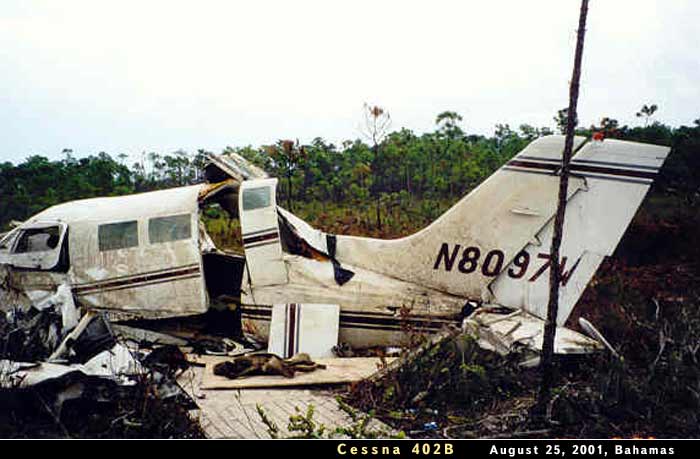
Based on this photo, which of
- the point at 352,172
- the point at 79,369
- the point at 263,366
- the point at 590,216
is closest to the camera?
the point at 79,369

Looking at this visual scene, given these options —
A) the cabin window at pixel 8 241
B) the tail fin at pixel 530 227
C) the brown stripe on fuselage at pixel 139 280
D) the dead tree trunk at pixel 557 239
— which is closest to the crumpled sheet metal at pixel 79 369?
the brown stripe on fuselage at pixel 139 280

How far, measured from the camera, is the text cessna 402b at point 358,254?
791 cm

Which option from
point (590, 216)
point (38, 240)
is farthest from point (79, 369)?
point (590, 216)

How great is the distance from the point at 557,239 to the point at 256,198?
4.61m

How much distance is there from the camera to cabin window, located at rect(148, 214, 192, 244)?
29.0ft

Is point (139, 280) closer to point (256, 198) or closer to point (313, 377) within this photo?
point (256, 198)

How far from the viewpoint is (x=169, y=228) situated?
8867 mm

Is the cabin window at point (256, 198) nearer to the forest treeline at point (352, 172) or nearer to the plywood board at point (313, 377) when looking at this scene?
the plywood board at point (313, 377)
